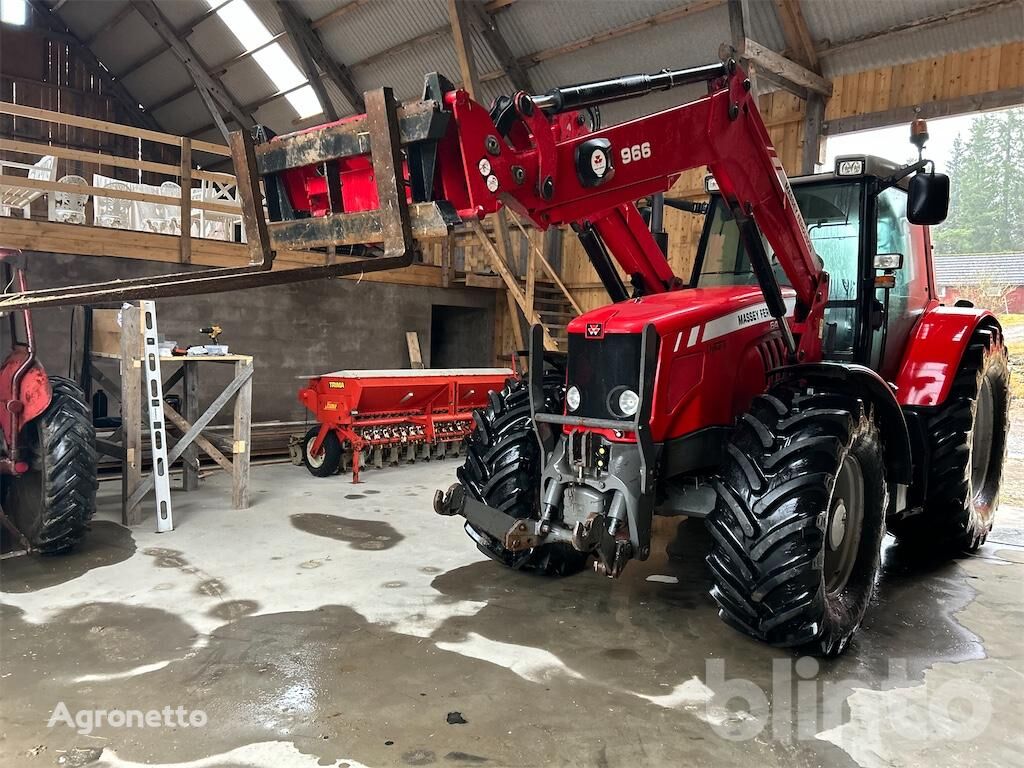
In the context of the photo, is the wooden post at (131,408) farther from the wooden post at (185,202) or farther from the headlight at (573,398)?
the headlight at (573,398)

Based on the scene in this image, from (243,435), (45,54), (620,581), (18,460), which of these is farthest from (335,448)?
(45,54)

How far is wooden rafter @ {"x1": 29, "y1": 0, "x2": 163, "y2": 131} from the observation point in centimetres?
1666

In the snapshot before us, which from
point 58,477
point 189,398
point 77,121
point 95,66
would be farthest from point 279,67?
point 58,477

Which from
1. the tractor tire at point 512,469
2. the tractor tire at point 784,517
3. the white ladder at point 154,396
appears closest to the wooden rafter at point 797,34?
the tractor tire at point 512,469

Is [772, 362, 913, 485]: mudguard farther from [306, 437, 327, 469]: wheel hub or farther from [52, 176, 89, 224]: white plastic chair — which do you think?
[52, 176, 89, 224]: white plastic chair

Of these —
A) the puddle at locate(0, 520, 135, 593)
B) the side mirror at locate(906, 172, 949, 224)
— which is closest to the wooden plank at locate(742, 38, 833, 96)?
the side mirror at locate(906, 172, 949, 224)

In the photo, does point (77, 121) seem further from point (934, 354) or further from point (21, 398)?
point (934, 354)

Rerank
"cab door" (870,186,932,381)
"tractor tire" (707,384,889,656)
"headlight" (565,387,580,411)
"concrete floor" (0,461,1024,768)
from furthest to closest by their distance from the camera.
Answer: "cab door" (870,186,932,381) < "headlight" (565,387,580,411) < "tractor tire" (707,384,889,656) < "concrete floor" (0,461,1024,768)

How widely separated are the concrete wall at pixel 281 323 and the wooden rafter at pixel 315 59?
4546 millimetres

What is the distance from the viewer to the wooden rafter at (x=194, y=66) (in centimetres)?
1451

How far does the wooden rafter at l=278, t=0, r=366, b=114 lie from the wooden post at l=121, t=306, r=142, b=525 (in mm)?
8666

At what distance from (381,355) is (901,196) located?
23.5 ft

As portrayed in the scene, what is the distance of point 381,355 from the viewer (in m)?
10.2

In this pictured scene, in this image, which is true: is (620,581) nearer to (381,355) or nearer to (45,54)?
(381,355)
